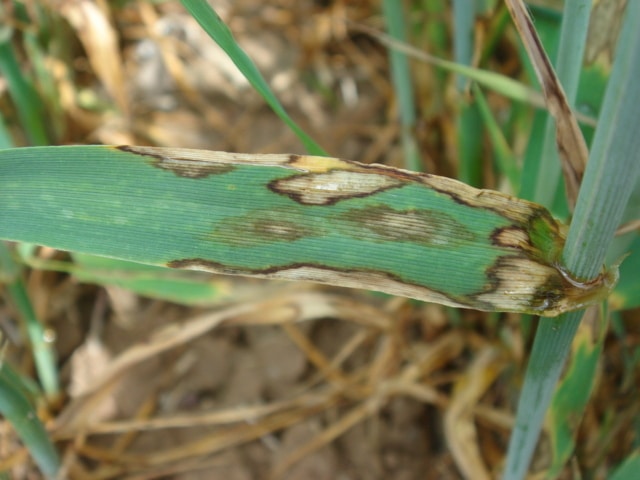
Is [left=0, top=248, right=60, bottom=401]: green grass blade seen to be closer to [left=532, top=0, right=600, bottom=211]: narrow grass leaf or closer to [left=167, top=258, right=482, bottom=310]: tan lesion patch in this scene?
[left=167, top=258, right=482, bottom=310]: tan lesion patch

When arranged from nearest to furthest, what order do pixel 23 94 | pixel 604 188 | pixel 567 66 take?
pixel 604 188, pixel 567 66, pixel 23 94

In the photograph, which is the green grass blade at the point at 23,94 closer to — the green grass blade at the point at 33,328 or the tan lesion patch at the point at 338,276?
the green grass blade at the point at 33,328

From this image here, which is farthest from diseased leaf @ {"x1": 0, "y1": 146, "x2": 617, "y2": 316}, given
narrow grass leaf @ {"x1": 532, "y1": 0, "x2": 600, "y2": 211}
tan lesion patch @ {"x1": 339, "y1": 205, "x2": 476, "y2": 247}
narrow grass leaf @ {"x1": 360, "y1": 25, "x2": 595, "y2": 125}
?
narrow grass leaf @ {"x1": 360, "y1": 25, "x2": 595, "y2": 125}

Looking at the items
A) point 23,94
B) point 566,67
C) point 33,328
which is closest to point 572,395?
point 566,67

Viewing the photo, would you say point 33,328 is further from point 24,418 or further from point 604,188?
point 604,188

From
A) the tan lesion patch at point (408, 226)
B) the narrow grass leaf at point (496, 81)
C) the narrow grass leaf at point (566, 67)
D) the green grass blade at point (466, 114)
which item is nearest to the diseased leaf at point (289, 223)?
the tan lesion patch at point (408, 226)

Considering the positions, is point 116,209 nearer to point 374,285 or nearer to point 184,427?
point 374,285

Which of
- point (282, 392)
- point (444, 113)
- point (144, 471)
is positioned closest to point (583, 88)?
point (444, 113)
